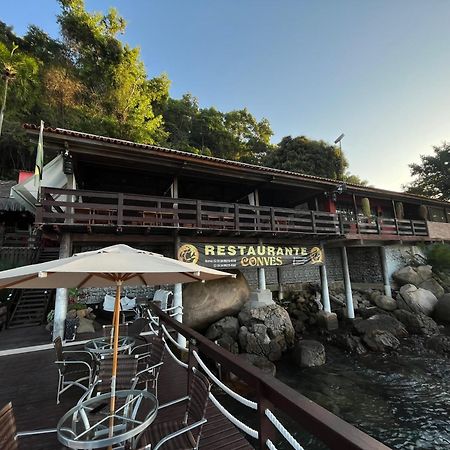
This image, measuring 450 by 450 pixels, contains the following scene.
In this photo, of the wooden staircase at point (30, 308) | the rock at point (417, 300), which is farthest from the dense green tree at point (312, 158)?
the wooden staircase at point (30, 308)

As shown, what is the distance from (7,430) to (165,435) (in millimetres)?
1256

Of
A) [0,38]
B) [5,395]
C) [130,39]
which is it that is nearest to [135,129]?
[130,39]

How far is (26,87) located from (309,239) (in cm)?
2182

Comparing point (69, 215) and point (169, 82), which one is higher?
point (169, 82)

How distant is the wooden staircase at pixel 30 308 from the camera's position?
930cm

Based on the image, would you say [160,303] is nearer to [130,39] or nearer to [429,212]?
[429,212]

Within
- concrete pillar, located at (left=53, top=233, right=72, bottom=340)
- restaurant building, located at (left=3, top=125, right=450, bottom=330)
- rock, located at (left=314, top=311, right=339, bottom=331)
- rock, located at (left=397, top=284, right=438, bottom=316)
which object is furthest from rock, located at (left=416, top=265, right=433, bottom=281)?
concrete pillar, located at (left=53, top=233, right=72, bottom=340)

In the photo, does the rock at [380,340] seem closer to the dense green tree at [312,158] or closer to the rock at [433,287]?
the rock at [433,287]

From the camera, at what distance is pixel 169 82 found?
2689 cm

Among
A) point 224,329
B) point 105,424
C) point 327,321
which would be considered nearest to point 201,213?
point 224,329

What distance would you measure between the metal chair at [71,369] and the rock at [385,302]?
1482cm

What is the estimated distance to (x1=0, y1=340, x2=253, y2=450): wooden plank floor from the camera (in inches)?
111

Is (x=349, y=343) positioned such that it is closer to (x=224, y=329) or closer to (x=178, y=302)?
(x=224, y=329)

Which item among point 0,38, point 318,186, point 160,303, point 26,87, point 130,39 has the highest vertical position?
point 130,39
